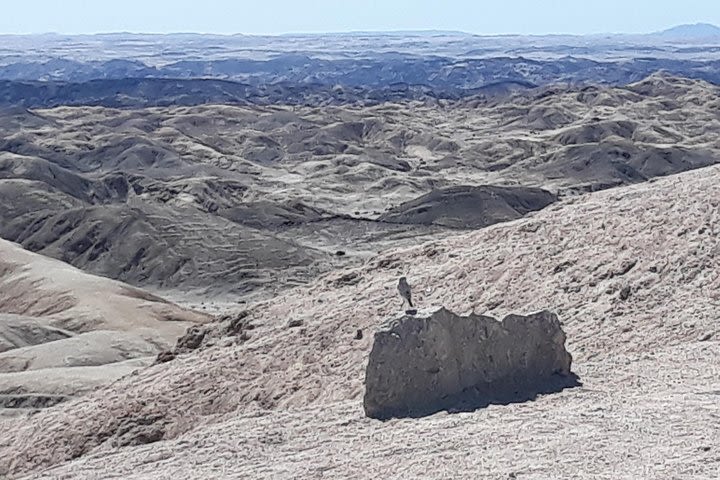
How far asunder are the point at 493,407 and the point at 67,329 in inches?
746

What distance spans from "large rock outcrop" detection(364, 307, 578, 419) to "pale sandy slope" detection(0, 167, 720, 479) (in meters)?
0.30

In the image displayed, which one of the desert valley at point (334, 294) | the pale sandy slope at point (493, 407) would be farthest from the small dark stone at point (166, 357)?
the pale sandy slope at point (493, 407)

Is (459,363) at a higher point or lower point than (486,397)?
higher

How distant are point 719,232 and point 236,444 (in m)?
6.53

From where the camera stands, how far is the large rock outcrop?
9250 mm

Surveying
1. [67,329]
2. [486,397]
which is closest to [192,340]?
[486,397]

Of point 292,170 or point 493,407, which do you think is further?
point 292,170

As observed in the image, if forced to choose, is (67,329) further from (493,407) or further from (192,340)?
(493,407)

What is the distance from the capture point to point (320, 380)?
11750mm

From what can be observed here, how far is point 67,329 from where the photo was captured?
26.1m

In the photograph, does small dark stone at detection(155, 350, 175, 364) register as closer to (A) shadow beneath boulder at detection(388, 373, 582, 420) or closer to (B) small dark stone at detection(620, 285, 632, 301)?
(B) small dark stone at detection(620, 285, 632, 301)

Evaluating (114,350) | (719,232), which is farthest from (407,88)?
(719,232)

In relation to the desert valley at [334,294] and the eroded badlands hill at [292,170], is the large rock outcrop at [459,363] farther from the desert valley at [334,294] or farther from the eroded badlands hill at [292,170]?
the eroded badlands hill at [292,170]

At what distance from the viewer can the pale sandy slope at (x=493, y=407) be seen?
7734 millimetres
